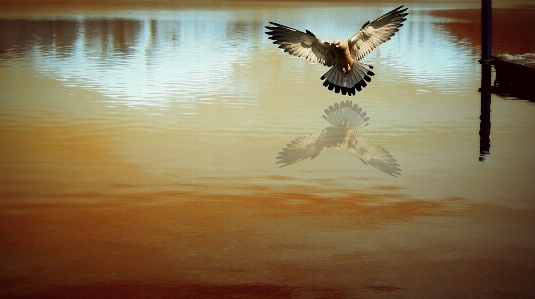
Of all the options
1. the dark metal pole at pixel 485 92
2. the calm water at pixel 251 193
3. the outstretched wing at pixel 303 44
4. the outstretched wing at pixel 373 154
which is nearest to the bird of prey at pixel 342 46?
the outstretched wing at pixel 303 44

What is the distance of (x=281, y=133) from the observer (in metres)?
8.52

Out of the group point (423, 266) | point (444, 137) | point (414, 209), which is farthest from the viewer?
point (444, 137)

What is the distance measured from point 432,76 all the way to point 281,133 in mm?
5421

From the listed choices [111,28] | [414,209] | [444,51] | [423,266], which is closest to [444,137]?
[414,209]

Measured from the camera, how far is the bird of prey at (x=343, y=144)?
285 inches

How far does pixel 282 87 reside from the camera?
475 inches

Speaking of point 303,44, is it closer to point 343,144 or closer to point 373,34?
point 373,34

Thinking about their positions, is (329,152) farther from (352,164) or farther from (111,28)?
(111,28)

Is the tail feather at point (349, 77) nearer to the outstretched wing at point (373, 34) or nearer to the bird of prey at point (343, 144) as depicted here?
the outstretched wing at point (373, 34)

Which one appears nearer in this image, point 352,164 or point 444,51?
point 352,164

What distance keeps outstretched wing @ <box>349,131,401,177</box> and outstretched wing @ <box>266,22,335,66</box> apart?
58.5 inches

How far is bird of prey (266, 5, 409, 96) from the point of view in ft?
31.5

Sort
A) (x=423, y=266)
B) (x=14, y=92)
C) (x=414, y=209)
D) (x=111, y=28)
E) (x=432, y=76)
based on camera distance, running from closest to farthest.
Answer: (x=423, y=266) < (x=414, y=209) < (x=14, y=92) < (x=432, y=76) < (x=111, y=28)

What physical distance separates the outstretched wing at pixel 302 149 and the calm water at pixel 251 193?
0.10 m
